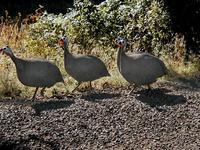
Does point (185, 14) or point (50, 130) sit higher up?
point (185, 14)

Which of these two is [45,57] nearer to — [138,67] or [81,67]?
[81,67]

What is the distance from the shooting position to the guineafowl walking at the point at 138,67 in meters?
8.07

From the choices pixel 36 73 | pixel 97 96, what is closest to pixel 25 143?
pixel 36 73

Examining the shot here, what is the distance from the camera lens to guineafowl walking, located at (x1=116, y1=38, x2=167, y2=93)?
807 cm

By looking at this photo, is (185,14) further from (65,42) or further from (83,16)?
(65,42)

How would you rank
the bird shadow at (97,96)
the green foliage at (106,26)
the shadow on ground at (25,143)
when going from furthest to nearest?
the green foliage at (106,26)
the bird shadow at (97,96)
the shadow on ground at (25,143)

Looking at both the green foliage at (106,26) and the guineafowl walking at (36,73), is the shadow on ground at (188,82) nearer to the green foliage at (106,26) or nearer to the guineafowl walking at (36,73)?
the guineafowl walking at (36,73)

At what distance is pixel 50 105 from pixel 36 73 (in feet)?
1.77

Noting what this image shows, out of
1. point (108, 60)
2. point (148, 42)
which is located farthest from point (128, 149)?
point (148, 42)

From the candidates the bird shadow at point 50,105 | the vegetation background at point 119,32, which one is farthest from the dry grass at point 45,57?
the bird shadow at point 50,105

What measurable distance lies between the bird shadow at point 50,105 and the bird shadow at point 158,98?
90 centimetres

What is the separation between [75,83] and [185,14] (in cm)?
265

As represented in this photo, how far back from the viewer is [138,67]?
8.08 m

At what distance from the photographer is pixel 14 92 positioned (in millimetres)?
8273
